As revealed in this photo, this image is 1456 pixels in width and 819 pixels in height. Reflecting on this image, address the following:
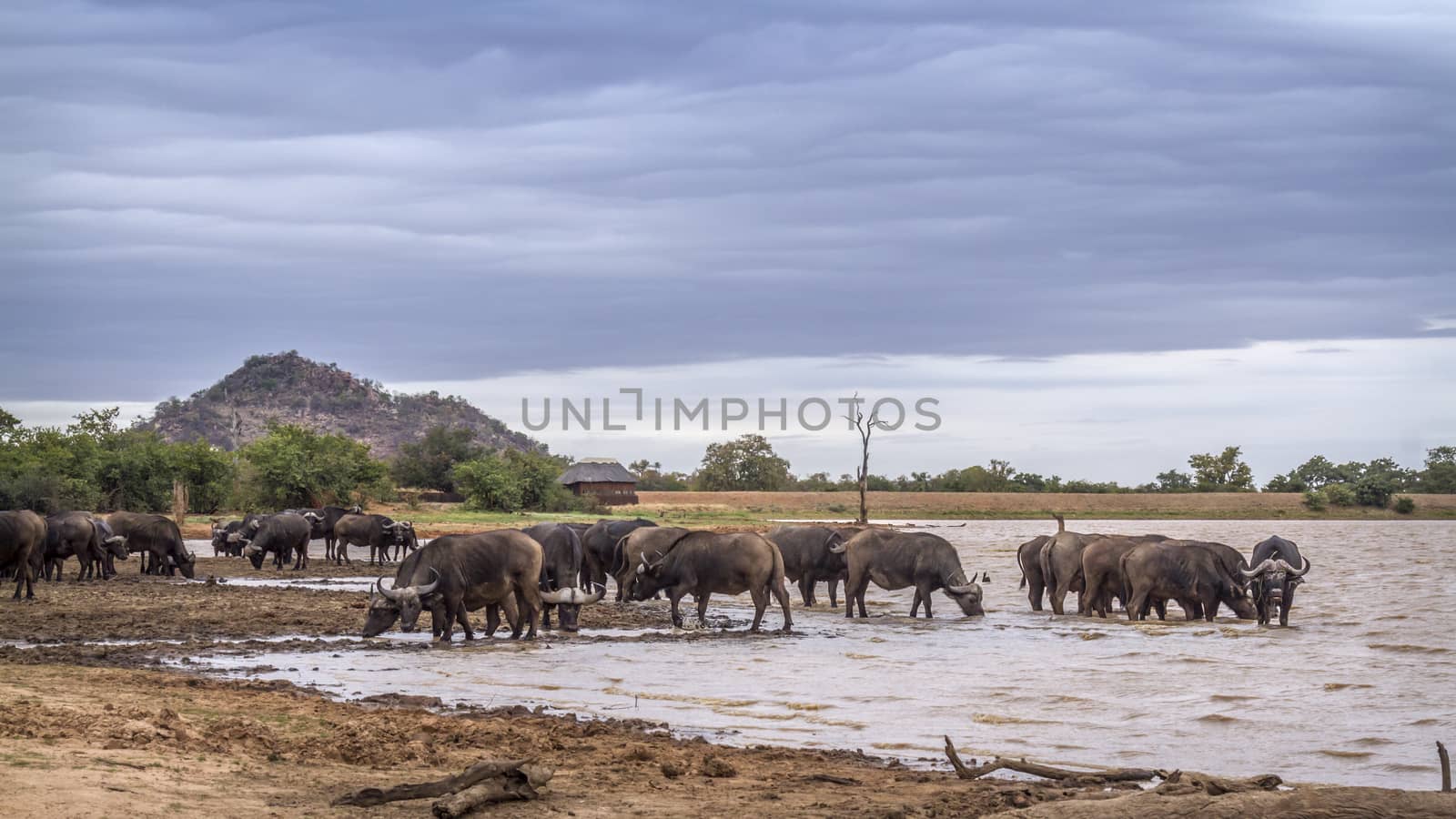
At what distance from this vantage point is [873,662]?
17438 mm

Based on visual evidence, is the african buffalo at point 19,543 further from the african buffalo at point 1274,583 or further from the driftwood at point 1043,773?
the african buffalo at point 1274,583

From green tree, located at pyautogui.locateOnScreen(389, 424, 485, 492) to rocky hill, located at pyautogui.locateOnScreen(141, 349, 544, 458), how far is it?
183 ft

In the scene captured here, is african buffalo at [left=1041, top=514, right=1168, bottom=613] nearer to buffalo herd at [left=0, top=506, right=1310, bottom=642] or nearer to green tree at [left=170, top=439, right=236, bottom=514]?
buffalo herd at [left=0, top=506, right=1310, bottom=642]

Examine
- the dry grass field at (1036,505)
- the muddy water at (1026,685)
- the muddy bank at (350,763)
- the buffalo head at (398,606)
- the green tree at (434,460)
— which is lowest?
the muddy water at (1026,685)

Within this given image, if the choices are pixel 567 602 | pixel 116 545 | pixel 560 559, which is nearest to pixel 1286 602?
pixel 567 602

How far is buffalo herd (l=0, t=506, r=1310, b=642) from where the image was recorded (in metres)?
18.5

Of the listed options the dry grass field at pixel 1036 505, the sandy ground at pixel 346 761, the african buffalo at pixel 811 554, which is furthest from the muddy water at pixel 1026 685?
the dry grass field at pixel 1036 505

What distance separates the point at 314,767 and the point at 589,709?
414 cm

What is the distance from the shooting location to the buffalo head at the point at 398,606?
18.2 metres

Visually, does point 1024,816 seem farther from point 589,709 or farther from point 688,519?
point 688,519

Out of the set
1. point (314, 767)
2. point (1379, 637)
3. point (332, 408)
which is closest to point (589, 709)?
point (314, 767)

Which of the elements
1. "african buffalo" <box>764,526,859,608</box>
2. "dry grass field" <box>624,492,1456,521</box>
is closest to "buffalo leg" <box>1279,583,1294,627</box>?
"african buffalo" <box>764,526,859,608</box>

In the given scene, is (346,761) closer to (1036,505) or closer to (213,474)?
(213,474)

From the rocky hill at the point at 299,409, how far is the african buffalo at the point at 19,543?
4705 inches
